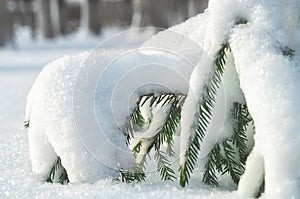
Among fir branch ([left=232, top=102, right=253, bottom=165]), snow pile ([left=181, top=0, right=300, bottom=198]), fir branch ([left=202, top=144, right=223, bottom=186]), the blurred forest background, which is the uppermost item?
snow pile ([left=181, top=0, right=300, bottom=198])

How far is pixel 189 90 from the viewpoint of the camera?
1534 mm

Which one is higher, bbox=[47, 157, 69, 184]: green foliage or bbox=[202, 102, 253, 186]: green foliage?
bbox=[202, 102, 253, 186]: green foliage

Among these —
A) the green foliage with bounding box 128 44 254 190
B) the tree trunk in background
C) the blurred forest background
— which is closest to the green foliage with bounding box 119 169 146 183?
the green foliage with bounding box 128 44 254 190

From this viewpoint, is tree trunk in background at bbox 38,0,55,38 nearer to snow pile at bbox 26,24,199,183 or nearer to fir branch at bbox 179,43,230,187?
snow pile at bbox 26,24,199,183

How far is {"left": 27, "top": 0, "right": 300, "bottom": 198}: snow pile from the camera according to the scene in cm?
128

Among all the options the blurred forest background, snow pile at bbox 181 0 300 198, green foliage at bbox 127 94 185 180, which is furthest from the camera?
the blurred forest background

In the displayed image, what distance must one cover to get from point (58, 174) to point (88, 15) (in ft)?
52.3

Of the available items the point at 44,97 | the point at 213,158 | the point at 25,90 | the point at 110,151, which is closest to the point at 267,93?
the point at 213,158

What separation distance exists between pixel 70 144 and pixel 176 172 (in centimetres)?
34

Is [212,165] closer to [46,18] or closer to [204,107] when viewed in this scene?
[204,107]

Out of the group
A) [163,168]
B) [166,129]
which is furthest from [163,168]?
[166,129]

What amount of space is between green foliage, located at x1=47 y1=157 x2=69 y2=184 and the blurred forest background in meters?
9.61

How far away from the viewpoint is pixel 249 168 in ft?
4.42

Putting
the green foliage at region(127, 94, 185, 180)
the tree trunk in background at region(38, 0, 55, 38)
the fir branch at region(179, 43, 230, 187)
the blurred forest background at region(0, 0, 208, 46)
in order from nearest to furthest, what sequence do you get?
the fir branch at region(179, 43, 230, 187) < the green foliage at region(127, 94, 185, 180) < the blurred forest background at region(0, 0, 208, 46) < the tree trunk in background at region(38, 0, 55, 38)
